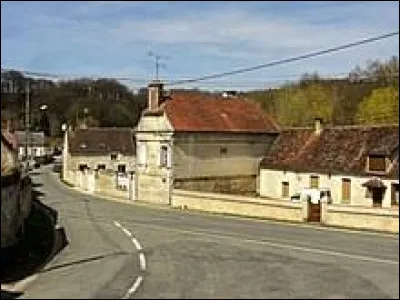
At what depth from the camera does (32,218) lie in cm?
3794

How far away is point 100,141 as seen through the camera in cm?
9500

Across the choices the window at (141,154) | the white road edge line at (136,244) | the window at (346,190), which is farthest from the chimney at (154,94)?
the white road edge line at (136,244)

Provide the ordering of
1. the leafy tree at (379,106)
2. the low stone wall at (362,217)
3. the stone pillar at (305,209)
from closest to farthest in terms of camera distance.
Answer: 1. the low stone wall at (362,217)
2. the stone pillar at (305,209)
3. the leafy tree at (379,106)

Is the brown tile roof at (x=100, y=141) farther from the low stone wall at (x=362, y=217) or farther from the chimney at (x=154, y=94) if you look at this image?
the low stone wall at (x=362, y=217)

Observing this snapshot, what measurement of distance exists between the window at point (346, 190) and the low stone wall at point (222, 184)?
39.2 feet

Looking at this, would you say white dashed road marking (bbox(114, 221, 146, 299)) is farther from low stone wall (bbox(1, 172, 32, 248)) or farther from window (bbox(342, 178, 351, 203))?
window (bbox(342, 178, 351, 203))

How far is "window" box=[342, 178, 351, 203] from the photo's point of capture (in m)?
48.6

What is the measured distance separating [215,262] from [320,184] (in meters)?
28.5

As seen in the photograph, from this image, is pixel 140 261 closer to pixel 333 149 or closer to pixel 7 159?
pixel 7 159

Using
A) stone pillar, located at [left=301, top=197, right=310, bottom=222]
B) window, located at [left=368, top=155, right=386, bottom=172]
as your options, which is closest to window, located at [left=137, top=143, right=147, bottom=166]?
window, located at [left=368, top=155, right=386, bottom=172]

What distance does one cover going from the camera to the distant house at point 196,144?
189 feet

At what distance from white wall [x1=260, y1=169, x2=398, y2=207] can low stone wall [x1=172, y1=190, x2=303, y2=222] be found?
663 cm

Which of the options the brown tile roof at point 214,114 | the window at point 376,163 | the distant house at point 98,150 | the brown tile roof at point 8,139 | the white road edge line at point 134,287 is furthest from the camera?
the distant house at point 98,150

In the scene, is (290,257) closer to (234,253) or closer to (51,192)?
(234,253)
